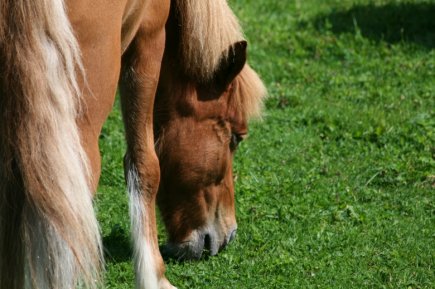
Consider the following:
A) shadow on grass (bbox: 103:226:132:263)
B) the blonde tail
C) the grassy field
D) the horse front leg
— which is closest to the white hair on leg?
the horse front leg

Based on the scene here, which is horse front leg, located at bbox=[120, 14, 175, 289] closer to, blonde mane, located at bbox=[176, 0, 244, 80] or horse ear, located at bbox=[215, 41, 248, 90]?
blonde mane, located at bbox=[176, 0, 244, 80]

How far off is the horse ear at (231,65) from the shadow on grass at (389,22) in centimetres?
422

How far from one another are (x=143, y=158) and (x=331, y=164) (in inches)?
85.9

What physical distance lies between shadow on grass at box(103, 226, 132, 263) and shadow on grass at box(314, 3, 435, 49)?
167 inches

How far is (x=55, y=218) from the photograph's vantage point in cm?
329

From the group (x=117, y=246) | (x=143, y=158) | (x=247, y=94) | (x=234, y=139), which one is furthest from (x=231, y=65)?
(x=117, y=246)

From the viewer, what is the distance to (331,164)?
667cm

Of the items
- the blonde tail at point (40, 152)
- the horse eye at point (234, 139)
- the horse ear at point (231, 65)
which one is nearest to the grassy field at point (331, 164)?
the horse eye at point (234, 139)

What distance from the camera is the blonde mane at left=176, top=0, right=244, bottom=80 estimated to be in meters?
4.78

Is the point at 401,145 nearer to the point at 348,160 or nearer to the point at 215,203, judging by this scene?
the point at 348,160

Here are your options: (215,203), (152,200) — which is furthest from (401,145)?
(152,200)

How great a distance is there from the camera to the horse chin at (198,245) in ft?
17.6

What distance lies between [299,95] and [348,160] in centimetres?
126

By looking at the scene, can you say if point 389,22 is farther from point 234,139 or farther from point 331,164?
point 234,139
